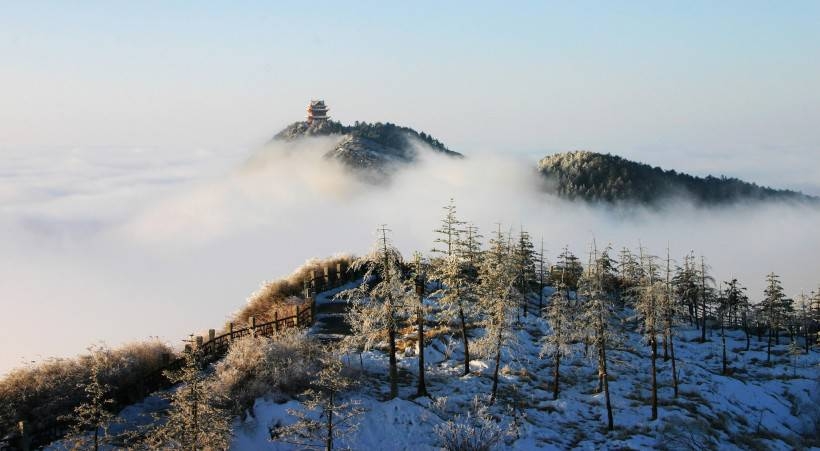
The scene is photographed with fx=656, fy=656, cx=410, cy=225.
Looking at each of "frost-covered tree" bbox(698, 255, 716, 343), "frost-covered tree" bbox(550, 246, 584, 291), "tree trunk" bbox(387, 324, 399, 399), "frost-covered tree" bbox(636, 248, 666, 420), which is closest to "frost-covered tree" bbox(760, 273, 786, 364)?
"frost-covered tree" bbox(698, 255, 716, 343)

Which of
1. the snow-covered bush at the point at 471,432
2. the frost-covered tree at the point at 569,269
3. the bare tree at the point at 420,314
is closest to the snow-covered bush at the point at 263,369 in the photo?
the bare tree at the point at 420,314

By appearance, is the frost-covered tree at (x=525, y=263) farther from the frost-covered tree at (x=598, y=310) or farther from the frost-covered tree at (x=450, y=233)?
the frost-covered tree at (x=450, y=233)

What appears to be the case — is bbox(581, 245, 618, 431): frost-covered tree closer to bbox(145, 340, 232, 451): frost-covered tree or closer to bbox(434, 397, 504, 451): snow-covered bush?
bbox(434, 397, 504, 451): snow-covered bush

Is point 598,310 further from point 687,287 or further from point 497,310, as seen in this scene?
point 687,287

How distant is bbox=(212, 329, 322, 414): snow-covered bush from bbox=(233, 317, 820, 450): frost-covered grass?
1.15 meters

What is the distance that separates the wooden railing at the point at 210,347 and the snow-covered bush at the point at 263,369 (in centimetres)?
191

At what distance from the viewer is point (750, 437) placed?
140 feet

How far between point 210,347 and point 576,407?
22.8m

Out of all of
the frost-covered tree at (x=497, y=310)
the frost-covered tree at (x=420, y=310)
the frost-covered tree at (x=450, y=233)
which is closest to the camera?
the frost-covered tree at (x=420, y=310)

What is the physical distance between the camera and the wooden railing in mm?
→ 27234

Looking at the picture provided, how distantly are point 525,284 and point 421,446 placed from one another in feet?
145

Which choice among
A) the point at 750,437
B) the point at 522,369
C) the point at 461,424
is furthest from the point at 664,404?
the point at 461,424

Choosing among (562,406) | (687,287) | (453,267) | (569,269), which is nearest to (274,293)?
(453,267)

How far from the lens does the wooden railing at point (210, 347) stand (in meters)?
27.2
